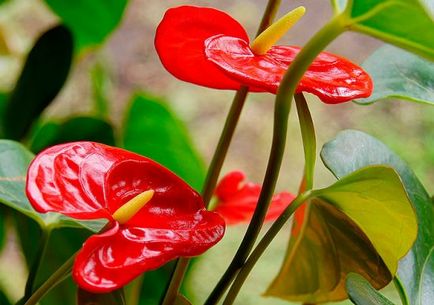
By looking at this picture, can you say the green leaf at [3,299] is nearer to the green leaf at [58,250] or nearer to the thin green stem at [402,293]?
the green leaf at [58,250]

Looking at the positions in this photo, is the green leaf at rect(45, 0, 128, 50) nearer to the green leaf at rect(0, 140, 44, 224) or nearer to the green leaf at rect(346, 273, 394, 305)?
the green leaf at rect(0, 140, 44, 224)

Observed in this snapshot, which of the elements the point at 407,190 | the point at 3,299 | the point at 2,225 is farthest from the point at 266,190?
the point at 2,225

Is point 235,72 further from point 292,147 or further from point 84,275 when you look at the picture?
point 292,147

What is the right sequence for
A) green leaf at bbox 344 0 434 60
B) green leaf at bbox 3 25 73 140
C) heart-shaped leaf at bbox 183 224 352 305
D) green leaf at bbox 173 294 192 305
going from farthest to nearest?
heart-shaped leaf at bbox 183 224 352 305 → green leaf at bbox 3 25 73 140 → green leaf at bbox 173 294 192 305 → green leaf at bbox 344 0 434 60

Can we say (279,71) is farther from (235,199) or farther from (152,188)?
(235,199)

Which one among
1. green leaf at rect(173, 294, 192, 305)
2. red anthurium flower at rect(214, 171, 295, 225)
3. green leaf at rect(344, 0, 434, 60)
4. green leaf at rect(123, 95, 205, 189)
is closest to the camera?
green leaf at rect(344, 0, 434, 60)

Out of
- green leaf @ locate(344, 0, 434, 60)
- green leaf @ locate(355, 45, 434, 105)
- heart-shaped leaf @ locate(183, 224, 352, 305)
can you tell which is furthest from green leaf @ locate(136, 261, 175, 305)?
heart-shaped leaf @ locate(183, 224, 352, 305)
